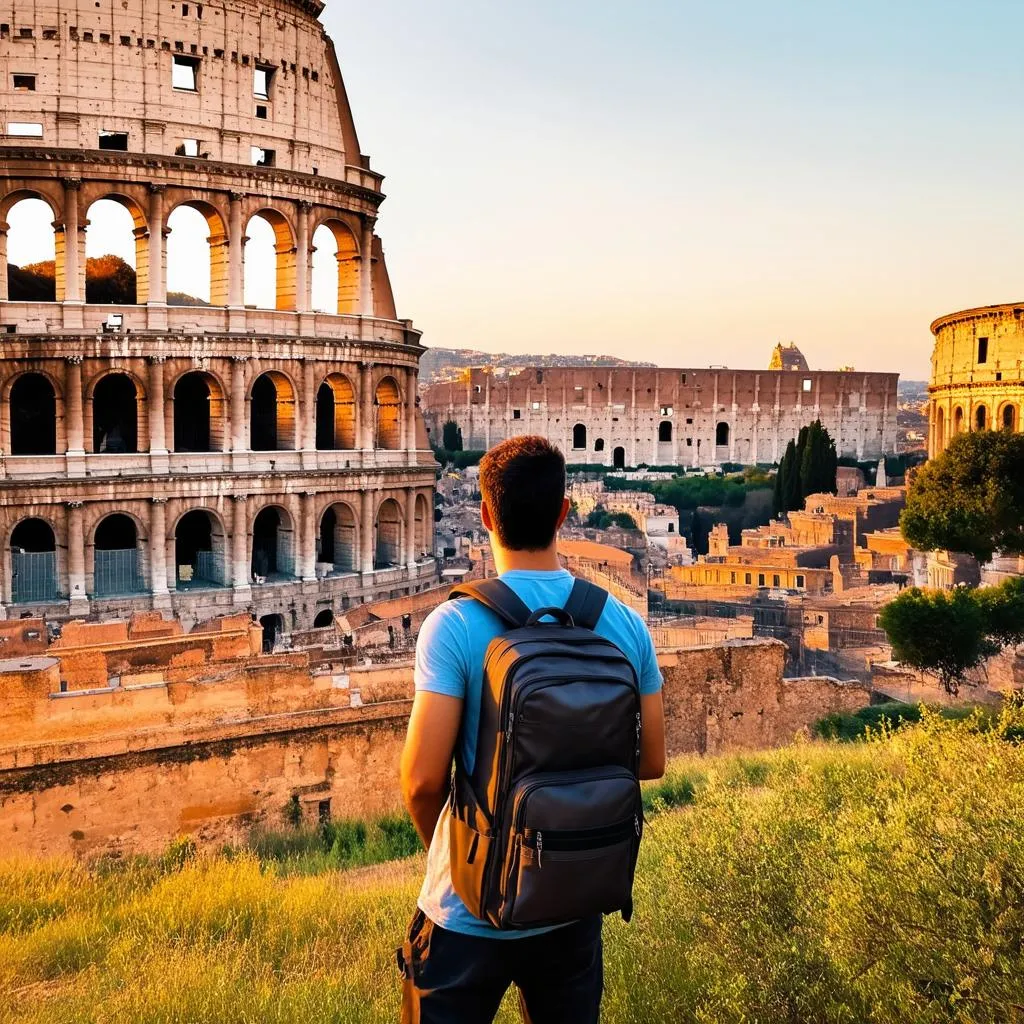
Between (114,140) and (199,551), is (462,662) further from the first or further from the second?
(114,140)

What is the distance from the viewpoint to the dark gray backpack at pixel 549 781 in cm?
269

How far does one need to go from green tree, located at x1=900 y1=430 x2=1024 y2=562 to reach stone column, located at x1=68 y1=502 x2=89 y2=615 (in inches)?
715

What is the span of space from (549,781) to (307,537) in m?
21.5

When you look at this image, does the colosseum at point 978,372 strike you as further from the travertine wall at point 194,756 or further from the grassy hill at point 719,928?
the grassy hill at point 719,928

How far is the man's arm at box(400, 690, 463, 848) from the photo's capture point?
285cm

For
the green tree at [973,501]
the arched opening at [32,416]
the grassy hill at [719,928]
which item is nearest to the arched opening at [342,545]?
the arched opening at [32,416]

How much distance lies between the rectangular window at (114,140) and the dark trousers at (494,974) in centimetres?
2218

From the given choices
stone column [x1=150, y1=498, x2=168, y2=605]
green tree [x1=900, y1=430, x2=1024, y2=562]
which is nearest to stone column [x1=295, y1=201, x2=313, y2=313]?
stone column [x1=150, y1=498, x2=168, y2=605]

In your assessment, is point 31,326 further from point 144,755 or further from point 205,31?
point 144,755

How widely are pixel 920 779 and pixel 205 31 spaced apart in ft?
72.8

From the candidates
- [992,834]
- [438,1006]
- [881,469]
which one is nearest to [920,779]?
[992,834]

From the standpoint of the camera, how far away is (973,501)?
24828mm

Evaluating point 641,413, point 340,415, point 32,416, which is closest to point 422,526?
point 340,415

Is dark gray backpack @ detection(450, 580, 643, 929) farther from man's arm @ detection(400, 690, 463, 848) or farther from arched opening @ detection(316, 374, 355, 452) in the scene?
arched opening @ detection(316, 374, 355, 452)
